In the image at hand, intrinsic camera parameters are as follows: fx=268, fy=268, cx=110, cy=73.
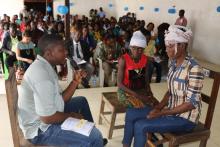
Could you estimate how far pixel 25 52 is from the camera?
3930 millimetres

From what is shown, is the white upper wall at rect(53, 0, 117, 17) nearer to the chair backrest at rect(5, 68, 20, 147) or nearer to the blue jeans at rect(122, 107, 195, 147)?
the blue jeans at rect(122, 107, 195, 147)

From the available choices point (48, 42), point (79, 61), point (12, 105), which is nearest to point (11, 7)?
point (79, 61)

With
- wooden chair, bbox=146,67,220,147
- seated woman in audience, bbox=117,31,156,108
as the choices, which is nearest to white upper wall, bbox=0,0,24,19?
seated woman in audience, bbox=117,31,156,108

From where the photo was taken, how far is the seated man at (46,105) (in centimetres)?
147

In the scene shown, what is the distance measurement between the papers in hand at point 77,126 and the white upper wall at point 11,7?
9175mm

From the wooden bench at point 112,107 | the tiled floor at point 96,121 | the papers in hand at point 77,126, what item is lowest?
the tiled floor at point 96,121

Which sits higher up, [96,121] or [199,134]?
[199,134]

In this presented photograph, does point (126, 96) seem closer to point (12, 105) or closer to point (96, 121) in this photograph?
point (96, 121)

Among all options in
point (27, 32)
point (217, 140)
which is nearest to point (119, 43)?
point (27, 32)

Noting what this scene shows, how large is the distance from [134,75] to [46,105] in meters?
1.01

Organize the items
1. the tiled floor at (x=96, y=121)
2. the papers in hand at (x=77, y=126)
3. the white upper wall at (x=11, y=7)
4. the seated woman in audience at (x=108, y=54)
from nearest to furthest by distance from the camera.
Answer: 1. the papers in hand at (x=77, y=126)
2. the tiled floor at (x=96, y=121)
3. the seated woman in audience at (x=108, y=54)
4. the white upper wall at (x=11, y=7)

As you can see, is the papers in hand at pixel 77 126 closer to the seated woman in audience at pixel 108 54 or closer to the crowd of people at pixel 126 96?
the crowd of people at pixel 126 96

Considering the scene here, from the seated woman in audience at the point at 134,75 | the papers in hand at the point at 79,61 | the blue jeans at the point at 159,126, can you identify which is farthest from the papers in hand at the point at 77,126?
the papers in hand at the point at 79,61

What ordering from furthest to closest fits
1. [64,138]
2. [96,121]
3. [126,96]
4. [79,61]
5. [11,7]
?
1. [11,7]
2. [79,61]
3. [96,121]
4. [126,96]
5. [64,138]
